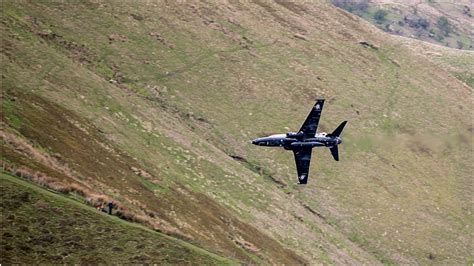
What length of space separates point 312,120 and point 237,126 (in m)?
52.5

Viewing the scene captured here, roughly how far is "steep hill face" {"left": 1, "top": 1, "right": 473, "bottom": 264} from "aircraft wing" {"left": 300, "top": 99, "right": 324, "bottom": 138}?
16.8 m

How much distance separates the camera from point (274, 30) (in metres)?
171

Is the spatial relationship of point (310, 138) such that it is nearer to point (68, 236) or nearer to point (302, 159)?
point (302, 159)

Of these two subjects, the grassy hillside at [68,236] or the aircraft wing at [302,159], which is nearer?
the grassy hillside at [68,236]

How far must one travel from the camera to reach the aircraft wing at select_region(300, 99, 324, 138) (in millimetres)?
78062

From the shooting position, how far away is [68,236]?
60531mm

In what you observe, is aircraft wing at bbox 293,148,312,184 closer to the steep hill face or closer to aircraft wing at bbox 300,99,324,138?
aircraft wing at bbox 300,99,324,138

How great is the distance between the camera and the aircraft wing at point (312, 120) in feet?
256

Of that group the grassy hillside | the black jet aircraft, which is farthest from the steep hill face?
the black jet aircraft

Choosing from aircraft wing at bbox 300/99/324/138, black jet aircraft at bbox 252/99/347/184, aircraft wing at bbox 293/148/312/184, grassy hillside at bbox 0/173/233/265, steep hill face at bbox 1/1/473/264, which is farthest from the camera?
steep hill face at bbox 1/1/473/264

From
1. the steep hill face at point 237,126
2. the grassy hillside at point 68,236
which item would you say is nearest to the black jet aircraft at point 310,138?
the steep hill face at point 237,126

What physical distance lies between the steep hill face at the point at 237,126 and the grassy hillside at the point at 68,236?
477cm

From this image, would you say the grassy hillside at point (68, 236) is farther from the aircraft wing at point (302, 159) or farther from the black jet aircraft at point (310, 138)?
the aircraft wing at point (302, 159)

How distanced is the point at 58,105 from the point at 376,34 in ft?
384
